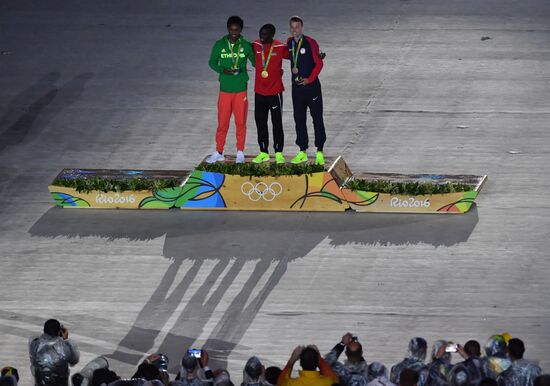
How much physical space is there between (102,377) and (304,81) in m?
7.59

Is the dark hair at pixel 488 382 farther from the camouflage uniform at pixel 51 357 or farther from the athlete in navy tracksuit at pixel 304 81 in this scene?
the athlete in navy tracksuit at pixel 304 81

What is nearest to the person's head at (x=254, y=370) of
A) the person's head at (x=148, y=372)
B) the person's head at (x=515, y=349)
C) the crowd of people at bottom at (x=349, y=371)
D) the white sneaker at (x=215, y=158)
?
the crowd of people at bottom at (x=349, y=371)

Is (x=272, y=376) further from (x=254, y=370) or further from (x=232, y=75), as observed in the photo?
Answer: (x=232, y=75)

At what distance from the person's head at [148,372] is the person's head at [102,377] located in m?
Answer: 0.26

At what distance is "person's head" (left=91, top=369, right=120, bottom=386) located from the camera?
12.4m

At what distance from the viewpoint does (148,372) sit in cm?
1230

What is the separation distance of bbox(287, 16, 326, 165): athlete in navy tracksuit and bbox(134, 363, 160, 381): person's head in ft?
24.4

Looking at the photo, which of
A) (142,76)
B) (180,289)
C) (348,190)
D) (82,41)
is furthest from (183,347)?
(82,41)

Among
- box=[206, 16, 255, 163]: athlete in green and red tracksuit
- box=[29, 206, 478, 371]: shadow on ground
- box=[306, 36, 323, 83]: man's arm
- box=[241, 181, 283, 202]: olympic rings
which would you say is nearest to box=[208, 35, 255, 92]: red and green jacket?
box=[206, 16, 255, 163]: athlete in green and red tracksuit

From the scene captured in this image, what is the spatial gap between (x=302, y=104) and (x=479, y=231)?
3.23 meters

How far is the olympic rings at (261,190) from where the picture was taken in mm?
19047

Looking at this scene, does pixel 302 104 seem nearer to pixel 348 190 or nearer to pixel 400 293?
pixel 348 190

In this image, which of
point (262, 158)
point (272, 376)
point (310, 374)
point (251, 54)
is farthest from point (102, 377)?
point (262, 158)

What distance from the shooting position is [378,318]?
16031 mm
